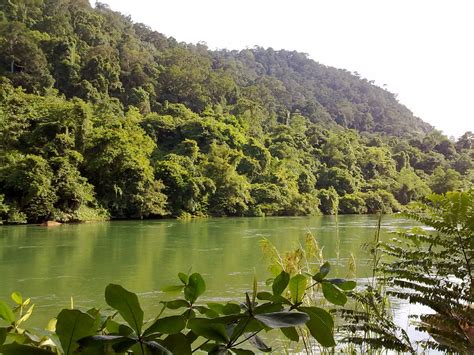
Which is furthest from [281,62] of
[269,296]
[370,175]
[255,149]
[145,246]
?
[269,296]

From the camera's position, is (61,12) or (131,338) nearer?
(131,338)

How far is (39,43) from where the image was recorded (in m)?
31.7

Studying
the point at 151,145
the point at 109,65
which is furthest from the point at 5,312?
the point at 109,65

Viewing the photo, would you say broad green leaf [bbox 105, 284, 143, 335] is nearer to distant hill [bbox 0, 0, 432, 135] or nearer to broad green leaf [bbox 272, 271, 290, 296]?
broad green leaf [bbox 272, 271, 290, 296]

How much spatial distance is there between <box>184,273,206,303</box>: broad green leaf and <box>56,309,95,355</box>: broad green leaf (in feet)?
0.39

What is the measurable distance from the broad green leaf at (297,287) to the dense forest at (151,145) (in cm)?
1390

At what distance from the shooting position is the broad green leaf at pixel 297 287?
547 millimetres

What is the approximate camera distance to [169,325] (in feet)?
1.51

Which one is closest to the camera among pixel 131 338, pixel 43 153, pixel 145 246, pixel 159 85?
pixel 131 338

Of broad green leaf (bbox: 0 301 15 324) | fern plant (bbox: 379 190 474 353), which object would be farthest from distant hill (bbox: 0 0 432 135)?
broad green leaf (bbox: 0 301 15 324)

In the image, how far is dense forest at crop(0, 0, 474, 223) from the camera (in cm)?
2050

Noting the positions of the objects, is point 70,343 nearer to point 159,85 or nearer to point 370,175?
point 159,85

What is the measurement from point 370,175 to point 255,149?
44.4ft

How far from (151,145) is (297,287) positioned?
2575cm
